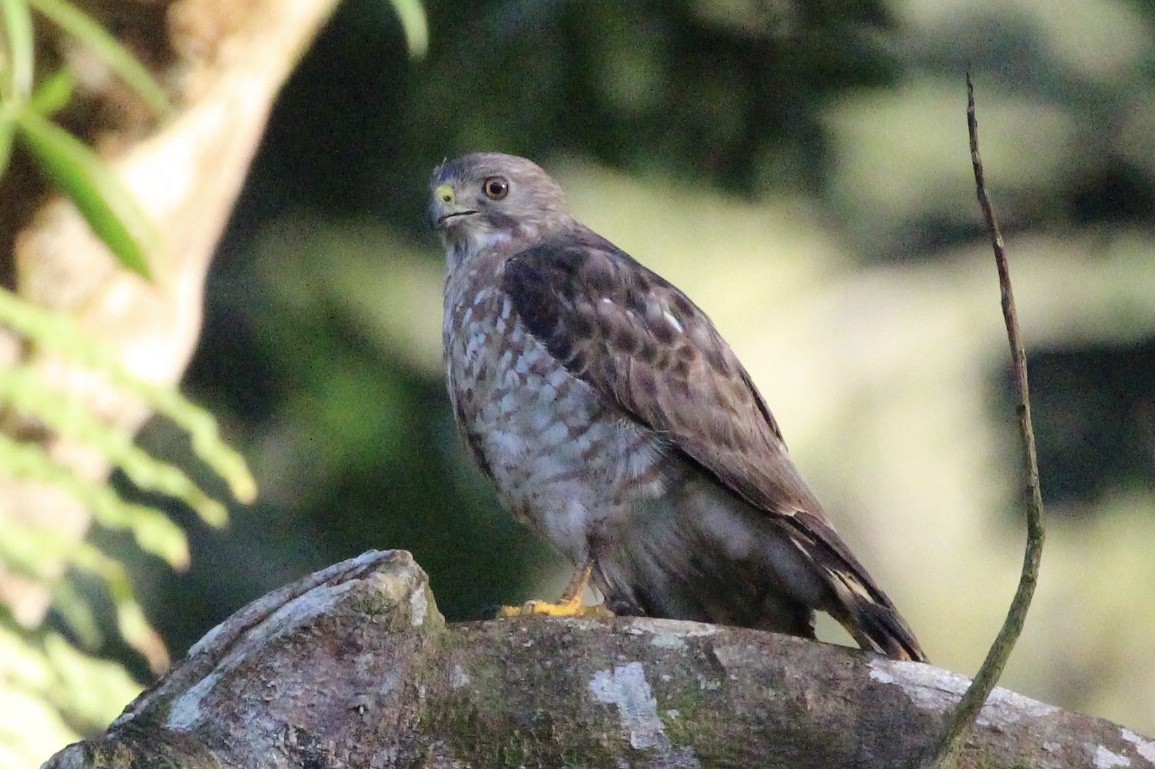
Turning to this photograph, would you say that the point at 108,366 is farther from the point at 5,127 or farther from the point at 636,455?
the point at 636,455

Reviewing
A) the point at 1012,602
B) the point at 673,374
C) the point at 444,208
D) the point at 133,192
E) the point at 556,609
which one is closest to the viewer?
the point at 1012,602

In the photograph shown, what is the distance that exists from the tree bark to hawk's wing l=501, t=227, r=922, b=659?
0.83 meters

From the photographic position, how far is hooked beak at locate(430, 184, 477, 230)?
4586mm

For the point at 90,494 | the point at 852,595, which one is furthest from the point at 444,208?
the point at 852,595

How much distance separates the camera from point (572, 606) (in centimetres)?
350

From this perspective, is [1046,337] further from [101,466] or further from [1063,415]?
[101,466]

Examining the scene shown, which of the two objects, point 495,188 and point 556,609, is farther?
point 495,188

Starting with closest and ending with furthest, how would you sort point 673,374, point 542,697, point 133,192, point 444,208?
point 542,697 → point 673,374 → point 444,208 → point 133,192

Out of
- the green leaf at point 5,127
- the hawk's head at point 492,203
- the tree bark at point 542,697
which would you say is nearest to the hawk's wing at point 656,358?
the hawk's head at point 492,203

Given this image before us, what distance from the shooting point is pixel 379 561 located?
255cm

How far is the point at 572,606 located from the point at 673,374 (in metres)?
0.71

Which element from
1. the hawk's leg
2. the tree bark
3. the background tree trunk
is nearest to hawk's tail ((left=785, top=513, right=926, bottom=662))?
the hawk's leg

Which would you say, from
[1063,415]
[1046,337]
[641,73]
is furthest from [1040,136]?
[641,73]

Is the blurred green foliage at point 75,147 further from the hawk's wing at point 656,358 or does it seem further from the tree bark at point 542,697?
the tree bark at point 542,697
